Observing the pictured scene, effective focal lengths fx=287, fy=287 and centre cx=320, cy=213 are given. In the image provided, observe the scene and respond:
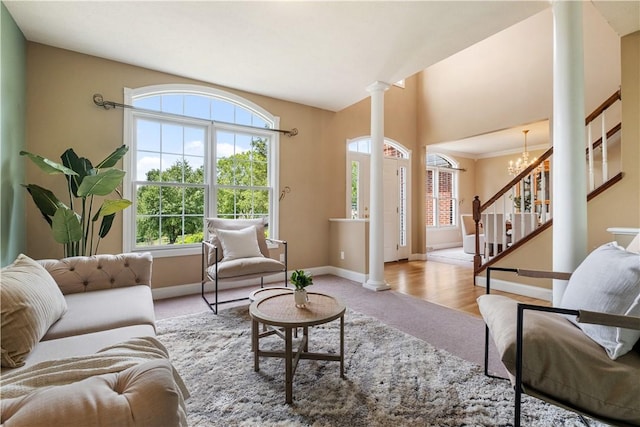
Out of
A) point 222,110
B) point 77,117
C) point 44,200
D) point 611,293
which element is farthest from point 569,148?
point 77,117

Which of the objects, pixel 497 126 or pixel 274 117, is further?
pixel 497 126

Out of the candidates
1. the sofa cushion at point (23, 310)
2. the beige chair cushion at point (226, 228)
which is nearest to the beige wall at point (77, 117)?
the beige chair cushion at point (226, 228)

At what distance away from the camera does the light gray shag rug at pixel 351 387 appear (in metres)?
1.43

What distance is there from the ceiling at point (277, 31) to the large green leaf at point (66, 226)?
1.69m

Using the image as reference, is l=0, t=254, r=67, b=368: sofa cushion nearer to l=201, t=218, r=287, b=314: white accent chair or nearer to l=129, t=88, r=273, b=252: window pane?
l=201, t=218, r=287, b=314: white accent chair

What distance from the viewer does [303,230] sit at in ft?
14.9

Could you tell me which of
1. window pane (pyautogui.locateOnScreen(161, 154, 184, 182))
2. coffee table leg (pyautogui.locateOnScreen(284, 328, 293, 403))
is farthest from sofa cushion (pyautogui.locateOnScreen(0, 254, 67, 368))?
window pane (pyautogui.locateOnScreen(161, 154, 184, 182))

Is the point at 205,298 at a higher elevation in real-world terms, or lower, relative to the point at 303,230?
lower

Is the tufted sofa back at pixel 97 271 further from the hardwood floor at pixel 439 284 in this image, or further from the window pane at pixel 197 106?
the hardwood floor at pixel 439 284

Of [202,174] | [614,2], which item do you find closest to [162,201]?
[202,174]

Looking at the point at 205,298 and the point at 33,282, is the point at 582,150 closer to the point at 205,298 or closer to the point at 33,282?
the point at 33,282

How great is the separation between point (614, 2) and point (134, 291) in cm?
451

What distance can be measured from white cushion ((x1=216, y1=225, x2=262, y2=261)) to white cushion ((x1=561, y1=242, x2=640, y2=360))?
8.92 ft

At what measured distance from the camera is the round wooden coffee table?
5.19 feet
